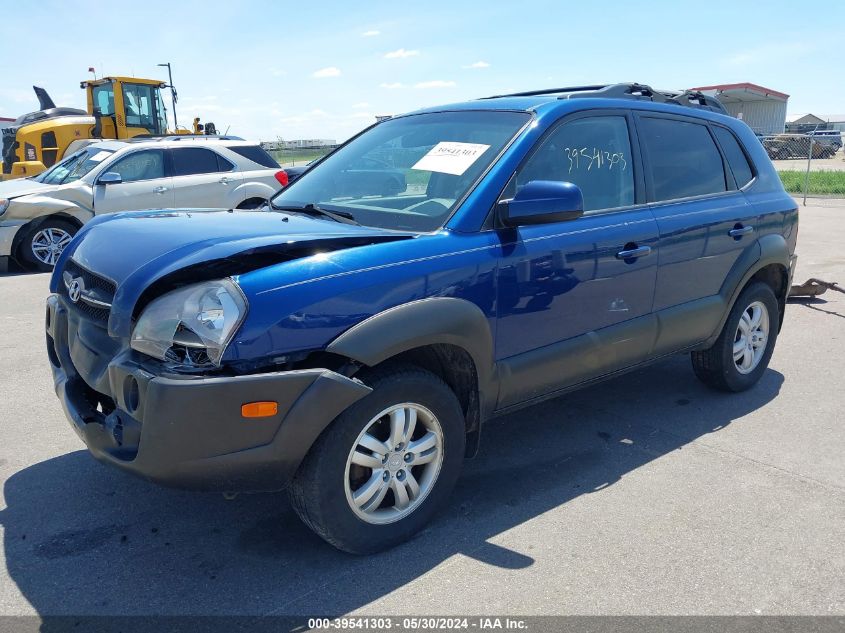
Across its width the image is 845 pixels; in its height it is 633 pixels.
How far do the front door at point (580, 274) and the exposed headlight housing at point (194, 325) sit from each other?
121 cm

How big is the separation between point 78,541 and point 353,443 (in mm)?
1303

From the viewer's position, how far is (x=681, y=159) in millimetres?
4355

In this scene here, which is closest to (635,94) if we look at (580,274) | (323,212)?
(580,274)

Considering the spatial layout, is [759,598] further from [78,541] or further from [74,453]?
[74,453]

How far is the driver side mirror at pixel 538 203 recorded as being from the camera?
316cm

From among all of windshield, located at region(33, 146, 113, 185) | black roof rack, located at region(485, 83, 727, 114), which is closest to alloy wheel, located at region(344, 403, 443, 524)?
black roof rack, located at region(485, 83, 727, 114)

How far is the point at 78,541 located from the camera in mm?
3064

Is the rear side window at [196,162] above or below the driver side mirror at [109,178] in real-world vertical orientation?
above

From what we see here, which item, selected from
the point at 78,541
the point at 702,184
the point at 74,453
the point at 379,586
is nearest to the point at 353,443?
the point at 379,586

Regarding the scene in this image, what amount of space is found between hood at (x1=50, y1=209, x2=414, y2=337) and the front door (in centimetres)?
66

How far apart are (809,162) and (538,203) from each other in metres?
16.7

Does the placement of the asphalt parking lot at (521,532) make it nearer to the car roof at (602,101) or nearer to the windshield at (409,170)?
the windshield at (409,170)

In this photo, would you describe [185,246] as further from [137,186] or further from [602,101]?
[137,186]

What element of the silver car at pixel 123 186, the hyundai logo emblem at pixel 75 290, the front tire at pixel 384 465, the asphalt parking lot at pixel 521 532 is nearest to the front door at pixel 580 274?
the front tire at pixel 384 465
